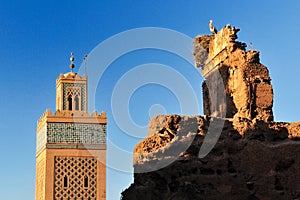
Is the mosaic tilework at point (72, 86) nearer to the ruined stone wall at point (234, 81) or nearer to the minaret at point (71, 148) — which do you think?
the minaret at point (71, 148)

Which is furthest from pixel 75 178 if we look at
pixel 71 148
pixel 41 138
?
pixel 41 138

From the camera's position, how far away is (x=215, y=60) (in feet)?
50.1

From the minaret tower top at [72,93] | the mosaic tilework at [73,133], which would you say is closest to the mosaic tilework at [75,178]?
the mosaic tilework at [73,133]

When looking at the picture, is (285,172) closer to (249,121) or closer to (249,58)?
(249,121)

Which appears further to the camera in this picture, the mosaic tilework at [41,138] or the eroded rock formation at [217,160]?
the mosaic tilework at [41,138]

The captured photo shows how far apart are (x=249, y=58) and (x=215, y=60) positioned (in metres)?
1.84

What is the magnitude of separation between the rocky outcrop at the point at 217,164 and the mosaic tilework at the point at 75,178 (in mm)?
29442

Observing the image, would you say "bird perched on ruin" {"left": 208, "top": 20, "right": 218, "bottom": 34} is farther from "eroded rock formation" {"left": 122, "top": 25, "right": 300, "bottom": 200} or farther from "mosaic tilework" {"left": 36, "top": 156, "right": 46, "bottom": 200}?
"mosaic tilework" {"left": 36, "top": 156, "right": 46, "bottom": 200}

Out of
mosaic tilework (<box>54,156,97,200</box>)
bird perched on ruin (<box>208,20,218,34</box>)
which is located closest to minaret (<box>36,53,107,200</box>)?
mosaic tilework (<box>54,156,97,200</box>)

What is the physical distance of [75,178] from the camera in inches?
1634

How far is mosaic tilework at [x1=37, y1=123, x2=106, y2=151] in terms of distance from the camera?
4188 cm

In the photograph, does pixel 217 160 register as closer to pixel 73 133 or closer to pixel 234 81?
pixel 234 81

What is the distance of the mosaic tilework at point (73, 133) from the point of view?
41.9 meters

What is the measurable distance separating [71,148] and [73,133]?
834 millimetres
